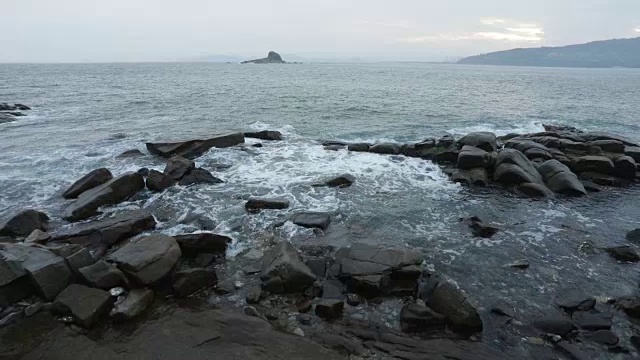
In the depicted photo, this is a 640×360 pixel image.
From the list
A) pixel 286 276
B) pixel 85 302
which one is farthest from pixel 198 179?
pixel 286 276

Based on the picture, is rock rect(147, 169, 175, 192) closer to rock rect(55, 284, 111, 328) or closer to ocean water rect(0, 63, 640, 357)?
ocean water rect(0, 63, 640, 357)

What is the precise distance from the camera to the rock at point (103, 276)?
9.06 meters

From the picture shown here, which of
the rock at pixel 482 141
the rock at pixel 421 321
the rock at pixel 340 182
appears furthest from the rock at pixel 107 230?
the rock at pixel 482 141

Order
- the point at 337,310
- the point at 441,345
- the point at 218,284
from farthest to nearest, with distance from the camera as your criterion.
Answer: the point at 218,284 → the point at 337,310 → the point at 441,345

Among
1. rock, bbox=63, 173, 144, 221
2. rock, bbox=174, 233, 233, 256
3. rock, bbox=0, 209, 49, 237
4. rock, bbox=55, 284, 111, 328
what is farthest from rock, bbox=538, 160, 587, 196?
rock, bbox=0, 209, 49, 237

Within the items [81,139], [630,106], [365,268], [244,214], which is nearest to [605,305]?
[365,268]

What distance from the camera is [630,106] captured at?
48906 mm

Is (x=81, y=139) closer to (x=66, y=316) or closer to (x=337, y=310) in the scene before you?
(x=66, y=316)

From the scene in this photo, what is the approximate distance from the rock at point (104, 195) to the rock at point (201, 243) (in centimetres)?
488

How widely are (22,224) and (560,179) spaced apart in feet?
68.7

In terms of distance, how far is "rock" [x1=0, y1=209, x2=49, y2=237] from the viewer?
12039 millimetres

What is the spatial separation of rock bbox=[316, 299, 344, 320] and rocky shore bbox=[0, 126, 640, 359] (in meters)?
0.02

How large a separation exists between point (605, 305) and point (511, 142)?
A: 15305 mm

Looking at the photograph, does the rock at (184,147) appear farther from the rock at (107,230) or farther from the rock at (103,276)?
the rock at (103,276)
